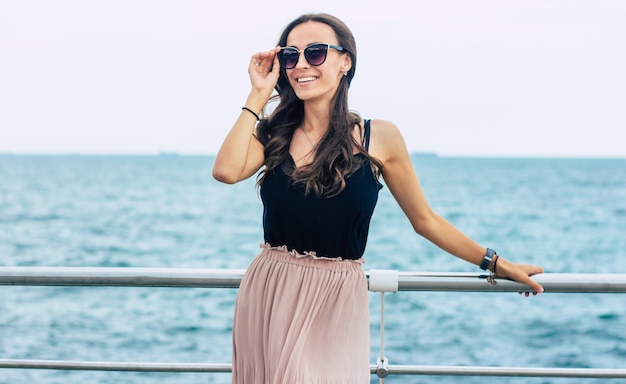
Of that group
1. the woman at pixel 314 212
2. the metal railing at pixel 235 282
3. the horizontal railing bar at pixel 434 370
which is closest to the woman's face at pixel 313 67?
the woman at pixel 314 212

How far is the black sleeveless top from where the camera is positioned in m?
2.26

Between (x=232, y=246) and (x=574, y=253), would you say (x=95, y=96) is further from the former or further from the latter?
(x=574, y=253)

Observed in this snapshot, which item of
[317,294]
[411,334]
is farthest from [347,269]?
[411,334]

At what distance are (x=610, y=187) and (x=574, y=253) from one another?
3877 cm

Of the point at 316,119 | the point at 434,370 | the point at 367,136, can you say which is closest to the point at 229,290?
the point at 434,370

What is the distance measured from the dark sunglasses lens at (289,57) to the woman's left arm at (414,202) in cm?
35

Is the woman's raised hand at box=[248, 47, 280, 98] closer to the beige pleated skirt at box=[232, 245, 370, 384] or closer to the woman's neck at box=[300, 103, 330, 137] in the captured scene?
the woman's neck at box=[300, 103, 330, 137]

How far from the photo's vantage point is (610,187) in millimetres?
66812

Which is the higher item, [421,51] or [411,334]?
[421,51]

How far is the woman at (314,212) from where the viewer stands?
7.28 feet

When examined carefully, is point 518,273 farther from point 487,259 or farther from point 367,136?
point 367,136

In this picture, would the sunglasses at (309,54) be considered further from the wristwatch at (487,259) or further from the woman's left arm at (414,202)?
the wristwatch at (487,259)

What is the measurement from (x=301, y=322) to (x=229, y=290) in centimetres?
1954

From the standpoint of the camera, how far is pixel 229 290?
2139 centimetres
